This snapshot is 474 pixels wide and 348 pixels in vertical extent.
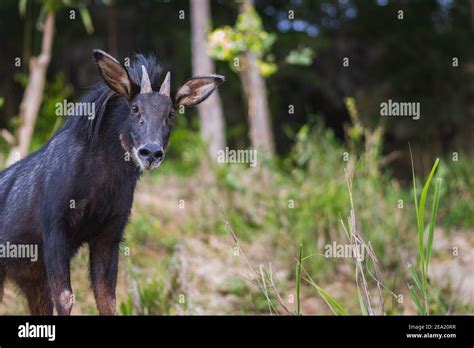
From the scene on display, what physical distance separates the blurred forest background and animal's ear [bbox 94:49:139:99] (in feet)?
2.81

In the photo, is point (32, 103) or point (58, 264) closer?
point (58, 264)

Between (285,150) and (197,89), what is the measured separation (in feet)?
39.3

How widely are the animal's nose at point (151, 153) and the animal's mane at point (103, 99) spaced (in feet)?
1.65

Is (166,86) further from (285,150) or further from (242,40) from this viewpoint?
(285,150)

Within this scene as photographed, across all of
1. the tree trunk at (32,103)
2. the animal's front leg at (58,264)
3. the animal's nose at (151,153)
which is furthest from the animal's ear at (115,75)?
the tree trunk at (32,103)

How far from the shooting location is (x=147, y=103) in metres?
4.12

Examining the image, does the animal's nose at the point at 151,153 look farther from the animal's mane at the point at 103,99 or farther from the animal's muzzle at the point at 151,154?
the animal's mane at the point at 103,99

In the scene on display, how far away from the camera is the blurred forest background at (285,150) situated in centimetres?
685

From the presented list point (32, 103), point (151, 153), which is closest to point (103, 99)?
point (151, 153)

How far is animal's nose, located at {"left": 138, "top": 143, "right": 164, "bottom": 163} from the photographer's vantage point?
3865mm

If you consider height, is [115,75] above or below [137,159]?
above

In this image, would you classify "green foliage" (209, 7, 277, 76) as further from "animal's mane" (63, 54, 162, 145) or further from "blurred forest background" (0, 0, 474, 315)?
"animal's mane" (63, 54, 162, 145)

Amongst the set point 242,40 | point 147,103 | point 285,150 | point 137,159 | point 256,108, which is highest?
point 242,40
